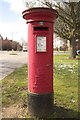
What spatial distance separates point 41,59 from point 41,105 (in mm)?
899

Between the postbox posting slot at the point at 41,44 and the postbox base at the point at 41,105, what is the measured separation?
900 mm

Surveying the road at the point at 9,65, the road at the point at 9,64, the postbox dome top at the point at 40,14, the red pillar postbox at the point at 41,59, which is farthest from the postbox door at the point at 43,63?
the road at the point at 9,64

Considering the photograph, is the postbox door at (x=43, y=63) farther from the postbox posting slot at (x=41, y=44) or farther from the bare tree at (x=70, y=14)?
the bare tree at (x=70, y=14)

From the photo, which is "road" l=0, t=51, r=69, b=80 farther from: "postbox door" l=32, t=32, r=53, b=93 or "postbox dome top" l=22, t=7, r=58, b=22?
"postbox dome top" l=22, t=7, r=58, b=22

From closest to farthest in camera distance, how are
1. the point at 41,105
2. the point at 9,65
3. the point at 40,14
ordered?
the point at 40,14 < the point at 41,105 < the point at 9,65

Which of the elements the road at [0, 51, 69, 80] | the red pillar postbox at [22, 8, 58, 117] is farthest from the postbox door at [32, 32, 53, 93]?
the road at [0, 51, 69, 80]

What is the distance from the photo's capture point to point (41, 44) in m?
5.52

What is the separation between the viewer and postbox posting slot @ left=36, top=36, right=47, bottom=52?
550 cm

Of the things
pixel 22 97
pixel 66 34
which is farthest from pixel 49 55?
pixel 66 34

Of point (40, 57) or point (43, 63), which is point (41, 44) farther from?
point (43, 63)

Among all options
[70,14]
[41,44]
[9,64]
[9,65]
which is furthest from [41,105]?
[70,14]

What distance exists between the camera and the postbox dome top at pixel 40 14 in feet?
17.5

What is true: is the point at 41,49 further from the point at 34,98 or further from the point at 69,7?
the point at 69,7

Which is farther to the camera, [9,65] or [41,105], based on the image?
[9,65]
